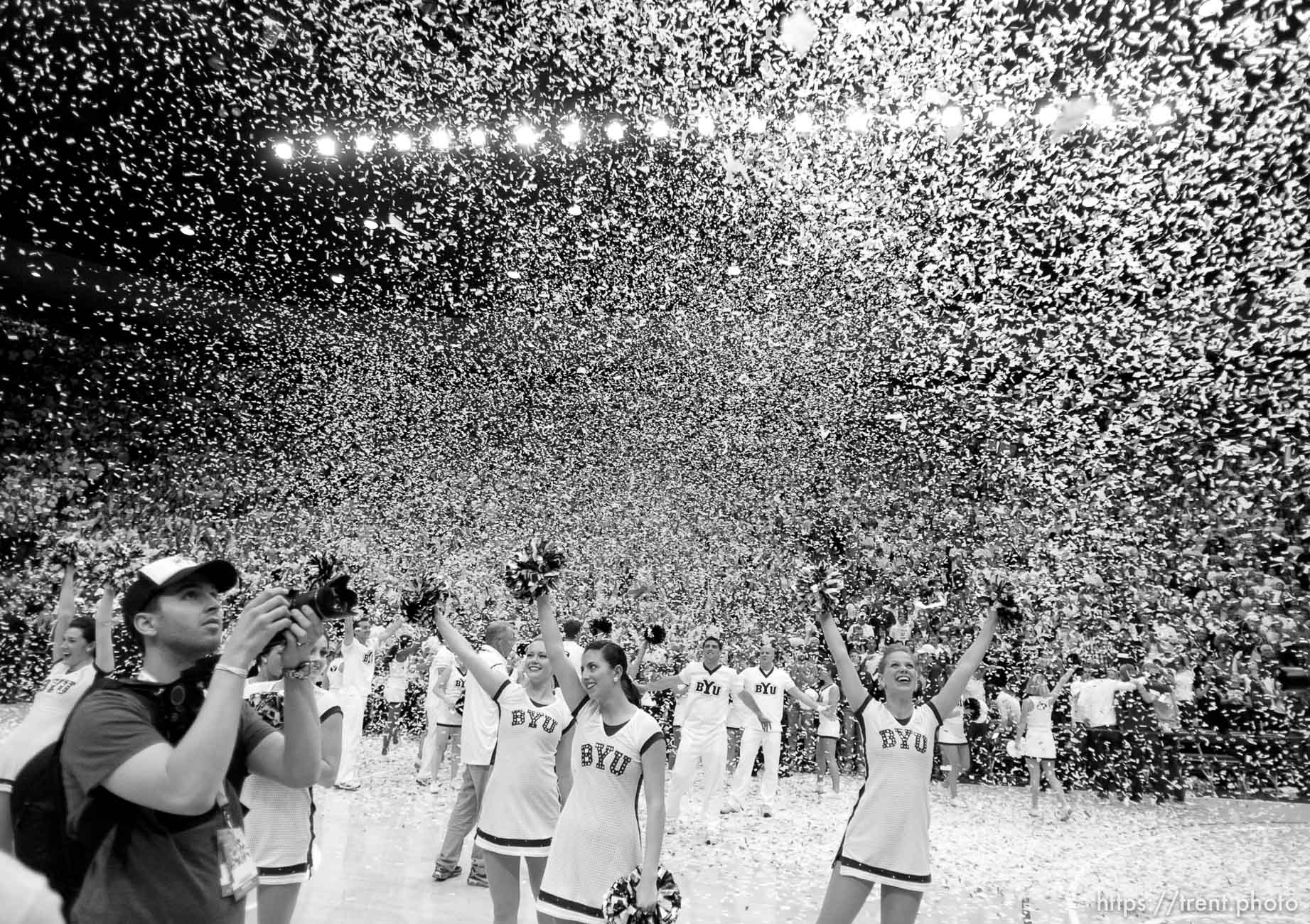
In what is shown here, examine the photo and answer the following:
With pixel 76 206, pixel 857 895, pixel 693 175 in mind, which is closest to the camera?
pixel 857 895

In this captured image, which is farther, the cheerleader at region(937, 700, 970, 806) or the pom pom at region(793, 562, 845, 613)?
the cheerleader at region(937, 700, 970, 806)

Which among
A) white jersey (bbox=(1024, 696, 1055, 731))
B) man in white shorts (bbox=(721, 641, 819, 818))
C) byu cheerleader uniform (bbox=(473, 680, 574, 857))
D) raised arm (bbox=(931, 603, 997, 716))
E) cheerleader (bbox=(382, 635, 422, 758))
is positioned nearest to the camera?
raised arm (bbox=(931, 603, 997, 716))

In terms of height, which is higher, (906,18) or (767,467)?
(906,18)

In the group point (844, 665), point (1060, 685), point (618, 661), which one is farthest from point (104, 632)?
point (1060, 685)

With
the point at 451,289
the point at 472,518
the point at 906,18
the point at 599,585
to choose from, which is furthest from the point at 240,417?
the point at 906,18

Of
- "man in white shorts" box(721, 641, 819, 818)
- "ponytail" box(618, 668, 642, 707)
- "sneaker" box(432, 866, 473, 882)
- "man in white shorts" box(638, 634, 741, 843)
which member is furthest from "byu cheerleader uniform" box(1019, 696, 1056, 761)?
"ponytail" box(618, 668, 642, 707)

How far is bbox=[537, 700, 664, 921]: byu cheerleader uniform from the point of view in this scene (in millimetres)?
3771

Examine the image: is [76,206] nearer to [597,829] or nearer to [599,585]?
[599,585]

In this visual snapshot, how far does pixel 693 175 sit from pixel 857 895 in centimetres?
1019

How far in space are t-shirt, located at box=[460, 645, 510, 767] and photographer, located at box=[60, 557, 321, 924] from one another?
14.2 feet

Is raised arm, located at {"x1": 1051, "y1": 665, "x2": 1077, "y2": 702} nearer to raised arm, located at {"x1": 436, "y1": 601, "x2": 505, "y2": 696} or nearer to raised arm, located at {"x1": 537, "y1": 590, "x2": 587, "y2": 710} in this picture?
raised arm, located at {"x1": 436, "y1": 601, "x2": 505, "y2": 696}

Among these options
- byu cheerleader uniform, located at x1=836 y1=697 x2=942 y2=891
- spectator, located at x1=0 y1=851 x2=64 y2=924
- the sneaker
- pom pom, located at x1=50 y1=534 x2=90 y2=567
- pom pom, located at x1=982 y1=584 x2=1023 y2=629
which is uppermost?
pom pom, located at x1=50 y1=534 x2=90 y2=567

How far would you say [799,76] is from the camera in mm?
9742

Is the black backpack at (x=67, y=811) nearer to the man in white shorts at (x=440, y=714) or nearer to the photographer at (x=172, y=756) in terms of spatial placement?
the photographer at (x=172, y=756)
